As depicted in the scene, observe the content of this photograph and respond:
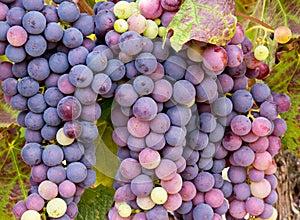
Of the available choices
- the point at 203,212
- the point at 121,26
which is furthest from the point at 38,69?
the point at 203,212

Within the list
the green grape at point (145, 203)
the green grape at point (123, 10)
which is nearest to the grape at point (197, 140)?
the green grape at point (145, 203)

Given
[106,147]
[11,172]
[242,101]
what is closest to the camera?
[242,101]

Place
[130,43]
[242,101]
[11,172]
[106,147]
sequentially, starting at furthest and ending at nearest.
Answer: [11,172] → [106,147] → [242,101] → [130,43]

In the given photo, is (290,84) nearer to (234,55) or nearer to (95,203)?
(234,55)

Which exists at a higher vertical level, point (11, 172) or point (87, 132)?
point (87, 132)

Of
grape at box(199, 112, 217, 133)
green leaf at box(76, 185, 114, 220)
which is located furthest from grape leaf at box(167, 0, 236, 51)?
green leaf at box(76, 185, 114, 220)

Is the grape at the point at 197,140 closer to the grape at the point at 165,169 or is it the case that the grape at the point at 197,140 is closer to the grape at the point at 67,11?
the grape at the point at 165,169

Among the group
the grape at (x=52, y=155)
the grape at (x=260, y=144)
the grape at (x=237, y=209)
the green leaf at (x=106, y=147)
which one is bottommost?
the green leaf at (x=106, y=147)
